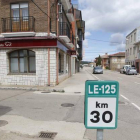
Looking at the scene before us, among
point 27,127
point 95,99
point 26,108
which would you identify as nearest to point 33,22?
point 26,108

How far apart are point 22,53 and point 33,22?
2649 millimetres

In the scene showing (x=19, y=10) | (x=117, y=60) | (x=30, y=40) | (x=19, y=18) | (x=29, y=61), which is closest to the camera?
(x=30, y=40)

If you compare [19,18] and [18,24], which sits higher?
[19,18]

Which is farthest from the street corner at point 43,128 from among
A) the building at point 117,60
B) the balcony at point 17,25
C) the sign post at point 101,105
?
the building at point 117,60

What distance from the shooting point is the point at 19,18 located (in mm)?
10867

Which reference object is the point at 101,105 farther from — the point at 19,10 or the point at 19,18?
the point at 19,10

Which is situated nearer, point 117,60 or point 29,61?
point 29,61

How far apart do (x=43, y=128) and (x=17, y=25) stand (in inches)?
370

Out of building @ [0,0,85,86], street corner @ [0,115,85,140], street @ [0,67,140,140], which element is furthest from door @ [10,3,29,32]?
street corner @ [0,115,85,140]

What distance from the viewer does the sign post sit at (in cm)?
157

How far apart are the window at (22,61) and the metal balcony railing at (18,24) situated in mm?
1776

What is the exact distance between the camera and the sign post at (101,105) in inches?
61.9

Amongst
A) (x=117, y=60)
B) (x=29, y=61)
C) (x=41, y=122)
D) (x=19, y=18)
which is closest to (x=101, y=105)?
(x=41, y=122)

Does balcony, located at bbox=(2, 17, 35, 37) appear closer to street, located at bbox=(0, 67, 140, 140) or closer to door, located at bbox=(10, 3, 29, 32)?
door, located at bbox=(10, 3, 29, 32)
